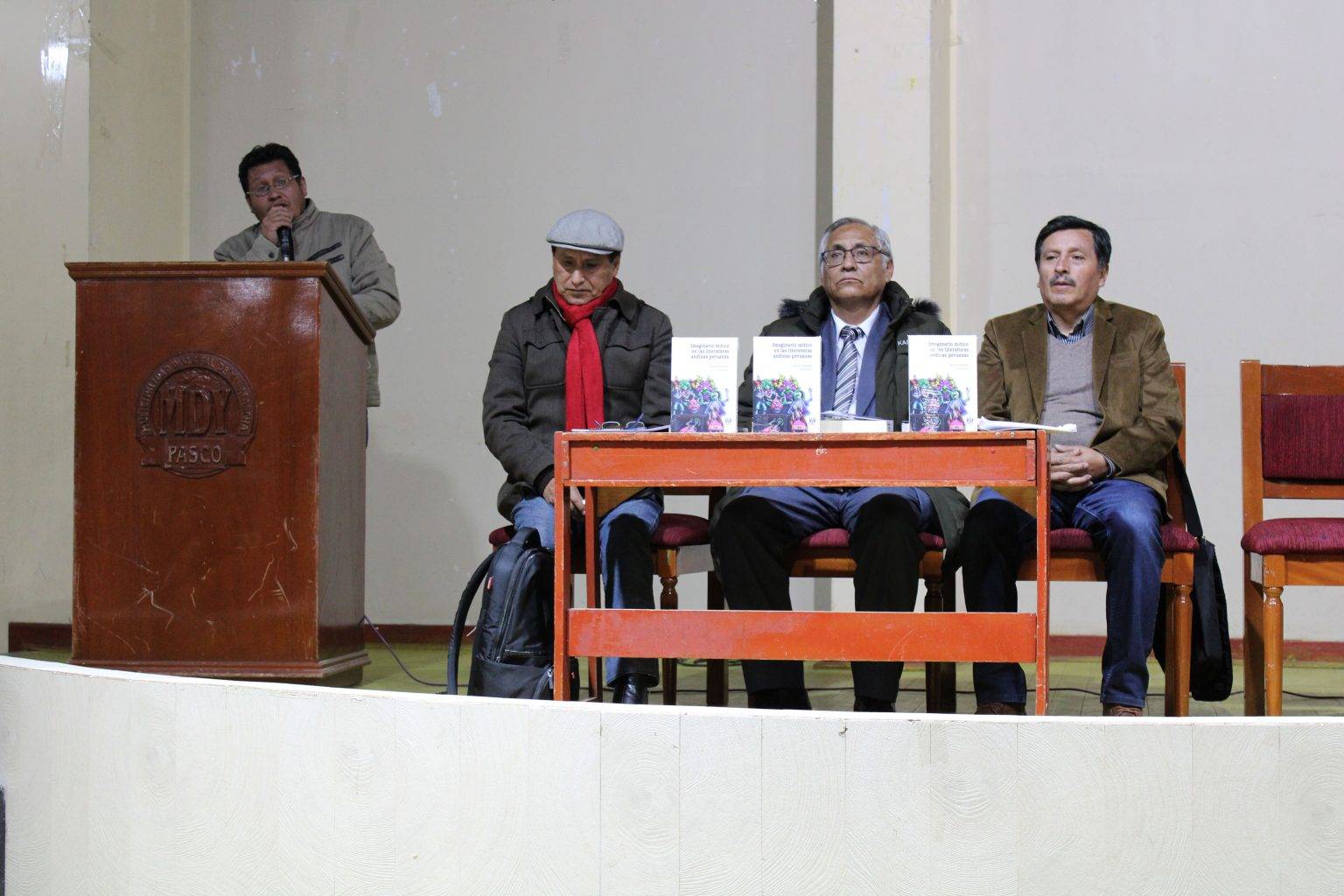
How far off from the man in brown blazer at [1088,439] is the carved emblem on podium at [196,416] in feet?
4.79

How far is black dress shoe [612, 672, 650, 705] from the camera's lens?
→ 272cm

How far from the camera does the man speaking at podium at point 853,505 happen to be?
2645mm

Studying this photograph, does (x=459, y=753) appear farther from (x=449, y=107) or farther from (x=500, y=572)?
(x=449, y=107)

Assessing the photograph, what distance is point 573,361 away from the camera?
3172 mm

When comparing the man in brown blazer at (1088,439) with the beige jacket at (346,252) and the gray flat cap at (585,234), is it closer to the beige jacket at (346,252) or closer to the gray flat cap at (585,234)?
the gray flat cap at (585,234)

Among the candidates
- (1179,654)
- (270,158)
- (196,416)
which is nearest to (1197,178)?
(1179,654)

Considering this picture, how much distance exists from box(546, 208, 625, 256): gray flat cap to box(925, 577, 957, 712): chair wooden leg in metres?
1.04

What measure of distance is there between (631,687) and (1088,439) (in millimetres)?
1084

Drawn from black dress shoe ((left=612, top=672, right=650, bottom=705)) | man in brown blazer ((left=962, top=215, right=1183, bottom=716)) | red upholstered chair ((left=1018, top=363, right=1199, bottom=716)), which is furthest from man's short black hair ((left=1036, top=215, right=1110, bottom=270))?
black dress shoe ((left=612, top=672, right=650, bottom=705))

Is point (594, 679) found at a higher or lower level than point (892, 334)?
lower

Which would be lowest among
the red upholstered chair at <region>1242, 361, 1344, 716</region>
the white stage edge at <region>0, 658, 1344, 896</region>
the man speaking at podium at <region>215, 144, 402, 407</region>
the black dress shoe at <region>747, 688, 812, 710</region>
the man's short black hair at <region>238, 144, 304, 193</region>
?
the black dress shoe at <region>747, 688, 812, 710</region>

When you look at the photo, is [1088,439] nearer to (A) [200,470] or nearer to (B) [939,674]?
(B) [939,674]

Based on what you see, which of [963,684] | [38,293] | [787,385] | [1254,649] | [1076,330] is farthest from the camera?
[38,293]

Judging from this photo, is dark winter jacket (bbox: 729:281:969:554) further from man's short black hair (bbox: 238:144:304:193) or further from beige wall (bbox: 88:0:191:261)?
beige wall (bbox: 88:0:191:261)
